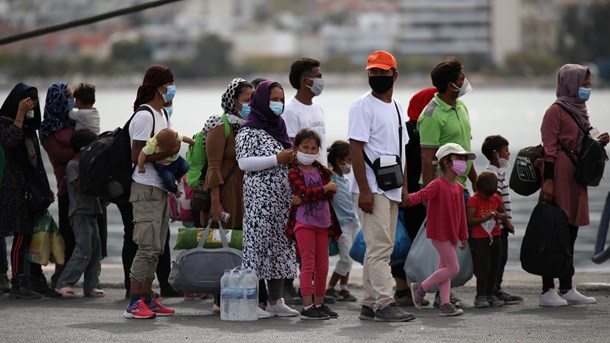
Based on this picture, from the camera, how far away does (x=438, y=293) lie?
1049cm

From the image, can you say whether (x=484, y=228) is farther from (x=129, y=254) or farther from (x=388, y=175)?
(x=129, y=254)

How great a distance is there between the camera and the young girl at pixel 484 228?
34.3ft

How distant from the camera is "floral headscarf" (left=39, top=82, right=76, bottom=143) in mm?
11180

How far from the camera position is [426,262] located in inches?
406

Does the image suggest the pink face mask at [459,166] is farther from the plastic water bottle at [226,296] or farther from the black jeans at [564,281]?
the plastic water bottle at [226,296]

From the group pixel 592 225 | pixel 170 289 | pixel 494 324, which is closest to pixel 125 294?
pixel 170 289

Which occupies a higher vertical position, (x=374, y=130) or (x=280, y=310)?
(x=374, y=130)

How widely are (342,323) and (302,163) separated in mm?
1029

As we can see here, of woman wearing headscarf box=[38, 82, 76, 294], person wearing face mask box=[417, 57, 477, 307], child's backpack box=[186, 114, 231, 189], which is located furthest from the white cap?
woman wearing headscarf box=[38, 82, 76, 294]

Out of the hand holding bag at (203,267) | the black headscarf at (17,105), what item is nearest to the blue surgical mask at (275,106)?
the hand holding bag at (203,267)

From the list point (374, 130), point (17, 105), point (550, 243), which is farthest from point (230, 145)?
point (550, 243)

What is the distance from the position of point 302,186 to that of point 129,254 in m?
1.83

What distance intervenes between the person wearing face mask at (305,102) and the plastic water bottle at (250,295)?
104 cm

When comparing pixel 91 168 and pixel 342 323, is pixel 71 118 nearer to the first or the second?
pixel 91 168
